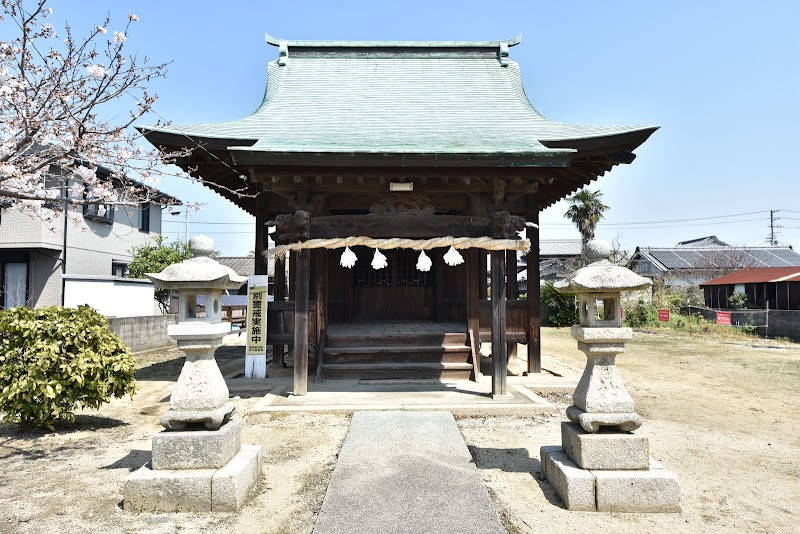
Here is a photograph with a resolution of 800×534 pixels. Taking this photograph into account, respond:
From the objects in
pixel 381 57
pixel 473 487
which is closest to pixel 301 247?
pixel 473 487

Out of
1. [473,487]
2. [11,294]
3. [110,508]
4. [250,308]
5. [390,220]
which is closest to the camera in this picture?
[110,508]

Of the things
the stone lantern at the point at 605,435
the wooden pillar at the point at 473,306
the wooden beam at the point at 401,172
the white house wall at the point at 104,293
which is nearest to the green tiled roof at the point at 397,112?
the wooden beam at the point at 401,172

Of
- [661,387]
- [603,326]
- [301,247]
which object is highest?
[301,247]

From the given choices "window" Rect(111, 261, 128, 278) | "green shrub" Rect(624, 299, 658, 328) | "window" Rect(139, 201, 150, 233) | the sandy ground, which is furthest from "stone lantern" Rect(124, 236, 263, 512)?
"green shrub" Rect(624, 299, 658, 328)

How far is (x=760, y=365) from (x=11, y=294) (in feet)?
80.3

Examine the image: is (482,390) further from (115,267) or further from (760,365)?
(115,267)

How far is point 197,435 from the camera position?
3.99 metres

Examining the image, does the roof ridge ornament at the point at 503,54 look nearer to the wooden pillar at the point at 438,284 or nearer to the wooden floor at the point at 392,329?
the wooden pillar at the point at 438,284

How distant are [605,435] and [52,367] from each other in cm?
664

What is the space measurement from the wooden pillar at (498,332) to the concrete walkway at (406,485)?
4.93 ft

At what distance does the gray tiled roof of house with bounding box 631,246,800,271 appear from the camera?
3650 cm

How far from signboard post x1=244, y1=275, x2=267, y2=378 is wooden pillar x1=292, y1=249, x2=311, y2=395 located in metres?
1.41

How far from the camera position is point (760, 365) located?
11711mm

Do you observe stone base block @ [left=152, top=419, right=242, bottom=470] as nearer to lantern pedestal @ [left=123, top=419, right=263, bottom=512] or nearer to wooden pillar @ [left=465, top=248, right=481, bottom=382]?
lantern pedestal @ [left=123, top=419, right=263, bottom=512]
